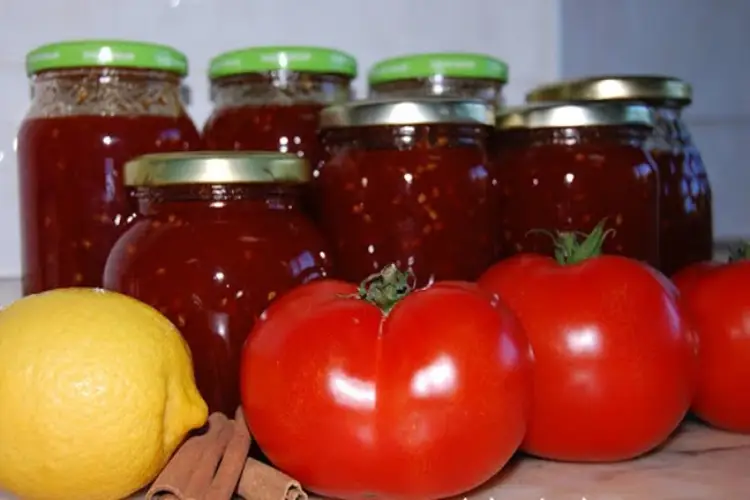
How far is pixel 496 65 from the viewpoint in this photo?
1.00 m

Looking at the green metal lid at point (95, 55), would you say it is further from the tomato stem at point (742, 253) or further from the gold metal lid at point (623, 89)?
the tomato stem at point (742, 253)

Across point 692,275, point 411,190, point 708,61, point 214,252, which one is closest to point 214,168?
point 214,252

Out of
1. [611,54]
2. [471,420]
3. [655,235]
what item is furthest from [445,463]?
[611,54]

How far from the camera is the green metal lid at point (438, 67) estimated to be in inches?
38.1

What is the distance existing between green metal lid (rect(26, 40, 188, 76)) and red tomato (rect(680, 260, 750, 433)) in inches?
20.7

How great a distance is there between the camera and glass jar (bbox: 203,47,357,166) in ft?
3.07

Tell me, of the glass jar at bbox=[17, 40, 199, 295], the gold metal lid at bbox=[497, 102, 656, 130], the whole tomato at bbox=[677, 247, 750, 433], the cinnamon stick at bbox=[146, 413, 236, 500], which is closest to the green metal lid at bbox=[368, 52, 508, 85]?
the gold metal lid at bbox=[497, 102, 656, 130]

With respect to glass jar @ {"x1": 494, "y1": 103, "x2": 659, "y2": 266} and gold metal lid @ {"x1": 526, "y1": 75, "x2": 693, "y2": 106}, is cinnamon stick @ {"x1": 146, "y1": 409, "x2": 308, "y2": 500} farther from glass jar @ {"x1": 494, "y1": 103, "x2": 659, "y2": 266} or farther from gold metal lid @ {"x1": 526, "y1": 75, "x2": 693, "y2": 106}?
gold metal lid @ {"x1": 526, "y1": 75, "x2": 693, "y2": 106}

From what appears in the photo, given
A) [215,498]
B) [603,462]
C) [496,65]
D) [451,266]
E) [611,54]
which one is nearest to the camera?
[215,498]

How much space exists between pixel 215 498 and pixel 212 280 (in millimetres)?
191

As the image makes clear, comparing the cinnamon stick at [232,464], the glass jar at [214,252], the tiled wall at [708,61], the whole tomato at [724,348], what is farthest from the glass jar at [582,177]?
the tiled wall at [708,61]

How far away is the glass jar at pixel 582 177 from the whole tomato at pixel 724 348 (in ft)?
0.33

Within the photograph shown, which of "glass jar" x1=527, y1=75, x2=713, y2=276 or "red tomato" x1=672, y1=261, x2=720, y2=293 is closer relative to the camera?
"red tomato" x1=672, y1=261, x2=720, y2=293

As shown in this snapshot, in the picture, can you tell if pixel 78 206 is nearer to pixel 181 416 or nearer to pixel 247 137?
pixel 247 137
